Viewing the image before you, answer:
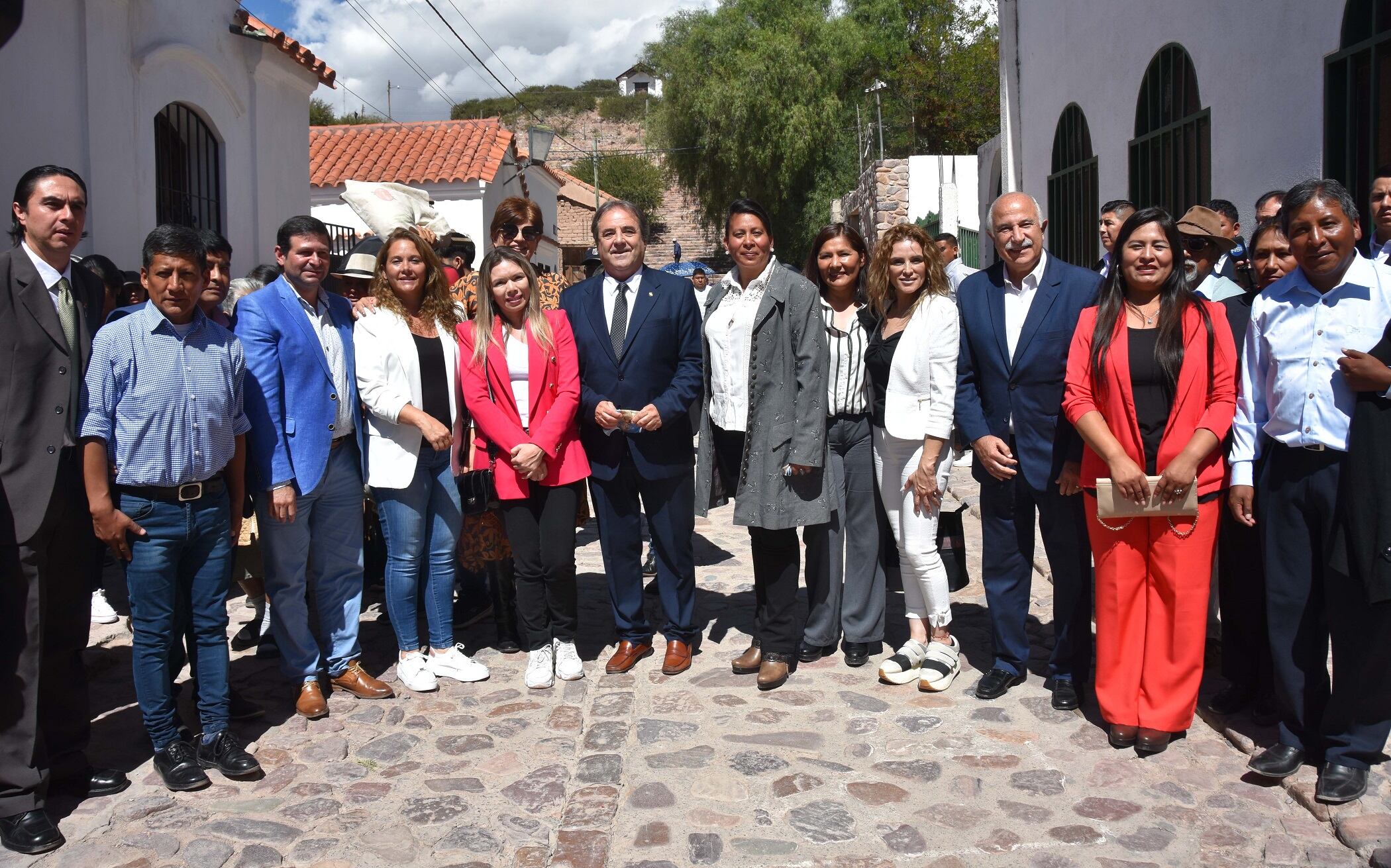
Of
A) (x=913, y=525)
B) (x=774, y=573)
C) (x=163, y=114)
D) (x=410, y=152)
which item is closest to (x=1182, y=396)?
(x=913, y=525)

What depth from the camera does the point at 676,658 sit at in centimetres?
510

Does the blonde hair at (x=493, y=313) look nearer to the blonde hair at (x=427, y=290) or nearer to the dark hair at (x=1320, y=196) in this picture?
the blonde hair at (x=427, y=290)

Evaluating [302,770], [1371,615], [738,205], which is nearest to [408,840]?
[302,770]

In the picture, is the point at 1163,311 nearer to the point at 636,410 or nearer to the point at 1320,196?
the point at 1320,196

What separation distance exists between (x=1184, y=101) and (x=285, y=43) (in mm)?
8842

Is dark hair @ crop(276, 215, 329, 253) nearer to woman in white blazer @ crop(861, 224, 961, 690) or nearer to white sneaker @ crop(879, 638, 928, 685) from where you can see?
woman in white blazer @ crop(861, 224, 961, 690)

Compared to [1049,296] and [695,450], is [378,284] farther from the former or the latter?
[1049,296]

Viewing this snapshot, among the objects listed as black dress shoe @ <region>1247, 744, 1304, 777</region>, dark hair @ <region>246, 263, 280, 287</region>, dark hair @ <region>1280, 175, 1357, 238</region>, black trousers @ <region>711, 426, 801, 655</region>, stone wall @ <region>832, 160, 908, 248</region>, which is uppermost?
stone wall @ <region>832, 160, 908, 248</region>

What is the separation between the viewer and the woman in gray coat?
4.81 meters

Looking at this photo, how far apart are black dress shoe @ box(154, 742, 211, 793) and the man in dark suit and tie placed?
0.47 feet

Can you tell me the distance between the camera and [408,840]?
3555mm

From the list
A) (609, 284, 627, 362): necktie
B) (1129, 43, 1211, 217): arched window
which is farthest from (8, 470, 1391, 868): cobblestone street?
(1129, 43, 1211, 217): arched window

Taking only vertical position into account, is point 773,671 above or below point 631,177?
below

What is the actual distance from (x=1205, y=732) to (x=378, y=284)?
3.98 meters
